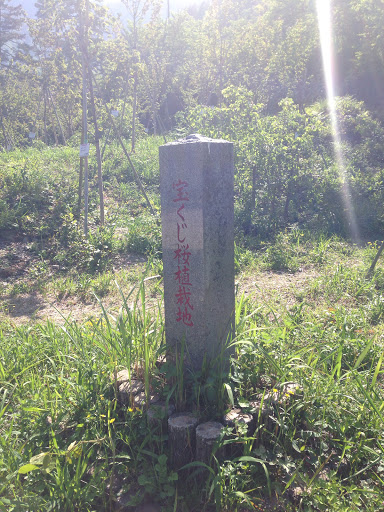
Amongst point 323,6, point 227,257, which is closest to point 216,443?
point 227,257

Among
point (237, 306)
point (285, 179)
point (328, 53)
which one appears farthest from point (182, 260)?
point (328, 53)

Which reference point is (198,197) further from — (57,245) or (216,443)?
(57,245)

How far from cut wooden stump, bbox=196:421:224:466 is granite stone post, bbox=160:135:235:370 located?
1.32 ft

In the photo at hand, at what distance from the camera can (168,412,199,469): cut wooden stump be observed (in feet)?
6.17

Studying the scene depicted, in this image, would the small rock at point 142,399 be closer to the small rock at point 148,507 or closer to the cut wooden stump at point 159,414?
the cut wooden stump at point 159,414

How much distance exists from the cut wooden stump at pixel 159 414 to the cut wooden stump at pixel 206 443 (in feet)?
0.72

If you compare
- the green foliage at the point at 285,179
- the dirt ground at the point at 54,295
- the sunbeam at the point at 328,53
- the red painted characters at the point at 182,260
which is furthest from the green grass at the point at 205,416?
the sunbeam at the point at 328,53

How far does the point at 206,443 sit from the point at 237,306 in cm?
89

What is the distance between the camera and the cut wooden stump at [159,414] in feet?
6.59

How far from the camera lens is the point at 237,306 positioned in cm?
247

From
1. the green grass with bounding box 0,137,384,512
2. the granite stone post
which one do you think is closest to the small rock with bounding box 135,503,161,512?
the green grass with bounding box 0,137,384,512

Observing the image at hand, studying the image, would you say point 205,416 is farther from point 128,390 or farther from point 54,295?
point 54,295

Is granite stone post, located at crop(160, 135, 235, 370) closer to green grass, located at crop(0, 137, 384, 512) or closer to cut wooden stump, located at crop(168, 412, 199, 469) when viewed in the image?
green grass, located at crop(0, 137, 384, 512)

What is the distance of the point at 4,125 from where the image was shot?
1311 centimetres
